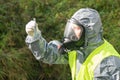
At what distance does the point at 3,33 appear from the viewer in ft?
17.7

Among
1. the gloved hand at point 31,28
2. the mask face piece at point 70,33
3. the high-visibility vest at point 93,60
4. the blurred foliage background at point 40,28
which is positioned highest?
the gloved hand at point 31,28

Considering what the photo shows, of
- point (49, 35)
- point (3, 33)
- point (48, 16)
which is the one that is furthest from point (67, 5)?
point (3, 33)

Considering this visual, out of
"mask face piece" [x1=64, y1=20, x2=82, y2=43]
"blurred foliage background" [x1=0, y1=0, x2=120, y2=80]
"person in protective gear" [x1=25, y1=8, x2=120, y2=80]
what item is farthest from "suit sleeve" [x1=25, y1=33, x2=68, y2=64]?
"blurred foliage background" [x1=0, y1=0, x2=120, y2=80]

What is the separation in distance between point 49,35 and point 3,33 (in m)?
0.68

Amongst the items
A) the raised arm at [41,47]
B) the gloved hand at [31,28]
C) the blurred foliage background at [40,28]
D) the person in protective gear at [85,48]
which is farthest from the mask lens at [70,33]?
the blurred foliage background at [40,28]

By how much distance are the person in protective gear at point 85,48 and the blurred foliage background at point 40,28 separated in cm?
204

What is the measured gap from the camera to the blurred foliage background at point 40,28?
5.01m

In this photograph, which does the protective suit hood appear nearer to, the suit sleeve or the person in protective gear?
the person in protective gear

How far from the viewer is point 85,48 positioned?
2904 mm

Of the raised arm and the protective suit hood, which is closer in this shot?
Answer: the raised arm

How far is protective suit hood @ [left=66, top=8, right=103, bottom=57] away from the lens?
2.83 metres

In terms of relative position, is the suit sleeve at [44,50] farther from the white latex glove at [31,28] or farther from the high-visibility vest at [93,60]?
the high-visibility vest at [93,60]

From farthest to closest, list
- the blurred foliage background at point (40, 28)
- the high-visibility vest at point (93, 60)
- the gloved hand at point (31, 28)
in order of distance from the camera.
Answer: the blurred foliage background at point (40, 28), the high-visibility vest at point (93, 60), the gloved hand at point (31, 28)

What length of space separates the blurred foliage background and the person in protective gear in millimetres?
2044
